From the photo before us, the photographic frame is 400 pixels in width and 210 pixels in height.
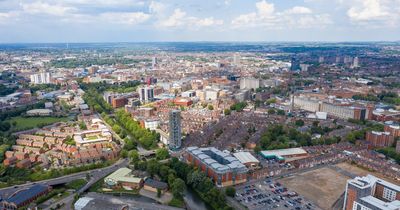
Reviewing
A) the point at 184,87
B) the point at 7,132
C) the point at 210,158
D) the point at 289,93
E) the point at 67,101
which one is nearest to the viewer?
the point at 210,158

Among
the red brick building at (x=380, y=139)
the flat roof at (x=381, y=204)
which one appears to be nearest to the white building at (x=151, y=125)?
the red brick building at (x=380, y=139)

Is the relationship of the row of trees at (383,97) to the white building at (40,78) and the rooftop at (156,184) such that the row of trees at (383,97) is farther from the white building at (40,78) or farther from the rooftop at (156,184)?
the white building at (40,78)

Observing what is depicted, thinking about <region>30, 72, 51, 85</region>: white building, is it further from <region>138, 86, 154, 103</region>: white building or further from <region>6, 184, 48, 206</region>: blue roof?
<region>6, 184, 48, 206</region>: blue roof

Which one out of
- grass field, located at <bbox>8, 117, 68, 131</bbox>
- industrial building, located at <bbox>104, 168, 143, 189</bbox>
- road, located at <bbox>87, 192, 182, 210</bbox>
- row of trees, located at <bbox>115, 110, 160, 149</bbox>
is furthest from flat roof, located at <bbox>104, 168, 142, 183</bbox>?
grass field, located at <bbox>8, 117, 68, 131</bbox>

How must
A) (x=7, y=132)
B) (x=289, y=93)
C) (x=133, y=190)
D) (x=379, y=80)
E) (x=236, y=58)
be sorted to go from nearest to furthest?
(x=133, y=190), (x=7, y=132), (x=289, y=93), (x=379, y=80), (x=236, y=58)

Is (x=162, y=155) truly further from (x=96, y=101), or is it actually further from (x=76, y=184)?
(x=96, y=101)

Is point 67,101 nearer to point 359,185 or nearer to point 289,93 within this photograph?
point 289,93

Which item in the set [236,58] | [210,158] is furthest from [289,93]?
[236,58]
